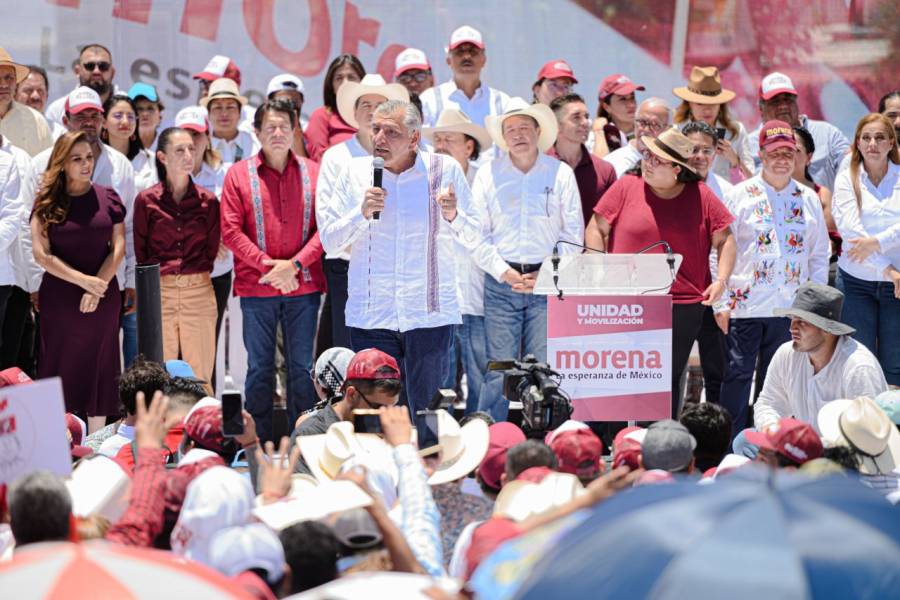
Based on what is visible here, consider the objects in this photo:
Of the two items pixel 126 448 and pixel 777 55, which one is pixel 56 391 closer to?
pixel 126 448

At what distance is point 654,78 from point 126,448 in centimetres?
611

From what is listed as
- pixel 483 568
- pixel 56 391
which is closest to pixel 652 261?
pixel 56 391

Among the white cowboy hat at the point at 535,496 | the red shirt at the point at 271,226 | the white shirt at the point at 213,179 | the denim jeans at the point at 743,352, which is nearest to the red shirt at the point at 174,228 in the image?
the red shirt at the point at 271,226

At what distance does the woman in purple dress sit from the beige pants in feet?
0.98

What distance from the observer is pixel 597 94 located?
34.7ft

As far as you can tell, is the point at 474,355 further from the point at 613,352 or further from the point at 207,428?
the point at 207,428

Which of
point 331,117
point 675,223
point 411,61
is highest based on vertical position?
point 411,61

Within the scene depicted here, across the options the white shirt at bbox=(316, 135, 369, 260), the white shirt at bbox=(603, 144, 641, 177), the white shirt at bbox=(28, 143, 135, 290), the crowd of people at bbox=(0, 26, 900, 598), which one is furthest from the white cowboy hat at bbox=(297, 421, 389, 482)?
the white shirt at bbox=(603, 144, 641, 177)

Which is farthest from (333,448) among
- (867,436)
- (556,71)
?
(556,71)

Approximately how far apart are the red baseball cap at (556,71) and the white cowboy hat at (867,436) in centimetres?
485

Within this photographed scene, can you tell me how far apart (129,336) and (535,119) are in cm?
284

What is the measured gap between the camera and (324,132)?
9156 millimetres

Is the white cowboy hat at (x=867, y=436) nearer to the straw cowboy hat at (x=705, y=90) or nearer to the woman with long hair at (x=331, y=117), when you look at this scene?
the straw cowboy hat at (x=705, y=90)

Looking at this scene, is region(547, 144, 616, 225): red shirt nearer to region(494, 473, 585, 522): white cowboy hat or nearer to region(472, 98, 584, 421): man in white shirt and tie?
region(472, 98, 584, 421): man in white shirt and tie
